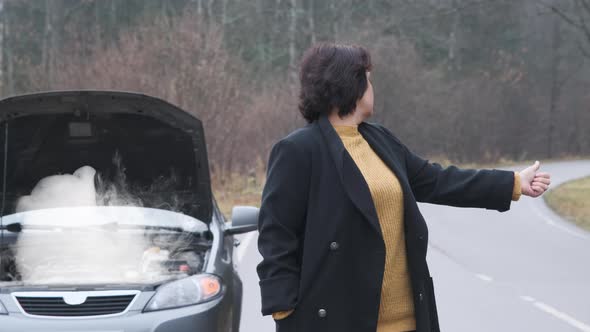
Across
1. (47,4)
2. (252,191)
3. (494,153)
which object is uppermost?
(47,4)

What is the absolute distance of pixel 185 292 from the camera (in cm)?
559

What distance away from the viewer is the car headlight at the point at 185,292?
5480 mm

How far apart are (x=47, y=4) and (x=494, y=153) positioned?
2494 centimetres

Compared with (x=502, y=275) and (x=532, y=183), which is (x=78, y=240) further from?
(x=502, y=275)

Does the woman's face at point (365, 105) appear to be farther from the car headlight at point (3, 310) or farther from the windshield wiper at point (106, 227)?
the windshield wiper at point (106, 227)

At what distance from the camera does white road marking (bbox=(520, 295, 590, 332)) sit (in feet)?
27.6

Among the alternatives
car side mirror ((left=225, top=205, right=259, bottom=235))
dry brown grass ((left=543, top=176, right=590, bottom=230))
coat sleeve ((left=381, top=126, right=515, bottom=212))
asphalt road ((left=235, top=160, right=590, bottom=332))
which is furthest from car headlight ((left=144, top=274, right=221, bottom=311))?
dry brown grass ((left=543, top=176, right=590, bottom=230))

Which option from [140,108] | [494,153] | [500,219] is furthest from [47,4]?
[140,108]

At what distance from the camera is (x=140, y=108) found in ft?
21.1

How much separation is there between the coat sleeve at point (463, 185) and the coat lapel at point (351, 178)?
18.7 inches

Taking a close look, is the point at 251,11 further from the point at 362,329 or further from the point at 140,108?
the point at 362,329

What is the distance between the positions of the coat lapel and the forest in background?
18.6m

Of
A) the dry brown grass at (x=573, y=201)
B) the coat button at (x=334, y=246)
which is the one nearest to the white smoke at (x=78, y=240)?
the coat button at (x=334, y=246)

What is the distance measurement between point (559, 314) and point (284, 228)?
240 inches
